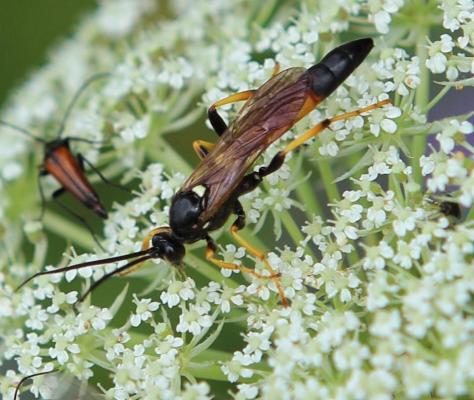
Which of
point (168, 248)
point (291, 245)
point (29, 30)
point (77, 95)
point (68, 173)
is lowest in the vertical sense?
point (291, 245)

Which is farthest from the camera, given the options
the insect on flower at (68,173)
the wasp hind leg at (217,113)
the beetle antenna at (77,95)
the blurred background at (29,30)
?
the blurred background at (29,30)

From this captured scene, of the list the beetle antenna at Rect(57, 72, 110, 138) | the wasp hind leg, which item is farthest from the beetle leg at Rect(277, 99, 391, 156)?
the beetle antenna at Rect(57, 72, 110, 138)

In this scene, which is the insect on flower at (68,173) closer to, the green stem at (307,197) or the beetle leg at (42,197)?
the beetle leg at (42,197)

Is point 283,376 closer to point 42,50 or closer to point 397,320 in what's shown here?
point 397,320

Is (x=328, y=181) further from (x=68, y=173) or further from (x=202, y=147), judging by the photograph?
(x=68, y=173)

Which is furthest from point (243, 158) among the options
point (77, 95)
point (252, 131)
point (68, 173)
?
point (77, 95)

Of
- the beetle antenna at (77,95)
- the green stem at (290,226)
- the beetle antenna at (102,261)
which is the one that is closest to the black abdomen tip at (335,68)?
the green stem at (290,226)
